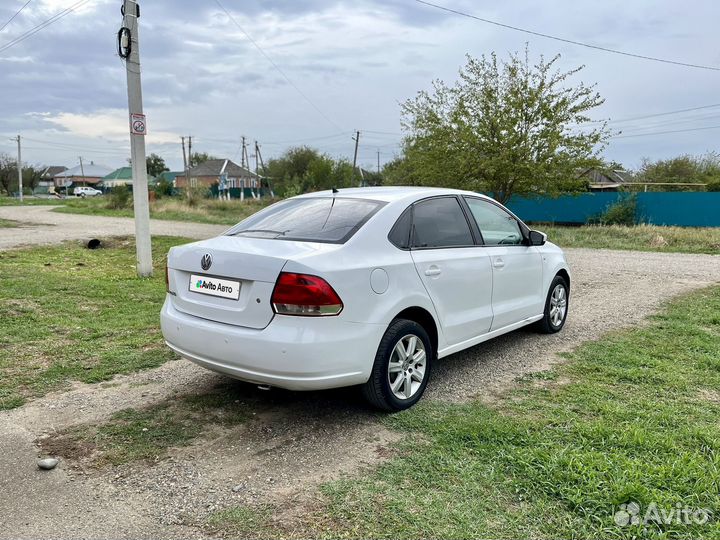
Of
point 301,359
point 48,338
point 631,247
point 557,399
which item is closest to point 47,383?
point 48,338

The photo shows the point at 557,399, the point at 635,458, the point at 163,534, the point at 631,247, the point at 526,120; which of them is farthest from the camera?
the point at 526,120

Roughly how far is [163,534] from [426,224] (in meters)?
2.82

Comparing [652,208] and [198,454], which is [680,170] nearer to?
[652,208]

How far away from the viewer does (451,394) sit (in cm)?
433

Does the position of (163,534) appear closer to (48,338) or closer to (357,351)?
(357,351)

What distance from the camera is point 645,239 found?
18562 millimetres

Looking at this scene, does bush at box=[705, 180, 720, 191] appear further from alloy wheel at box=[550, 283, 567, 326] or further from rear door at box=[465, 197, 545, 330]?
rear door at box=[465, 197, 545, 330]

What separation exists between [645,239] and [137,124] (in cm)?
1637

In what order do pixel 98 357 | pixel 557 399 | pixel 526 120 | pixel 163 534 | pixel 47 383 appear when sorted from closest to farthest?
pixel 163 534, pixel 557 399, pixel 47 383, pixel 98 357, pixel 526 120

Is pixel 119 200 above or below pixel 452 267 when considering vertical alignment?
above

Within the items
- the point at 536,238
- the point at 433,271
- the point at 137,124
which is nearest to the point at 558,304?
the point at 536,238

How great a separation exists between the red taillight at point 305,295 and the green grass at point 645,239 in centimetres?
1585

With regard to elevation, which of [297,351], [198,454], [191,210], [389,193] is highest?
[389,193]
